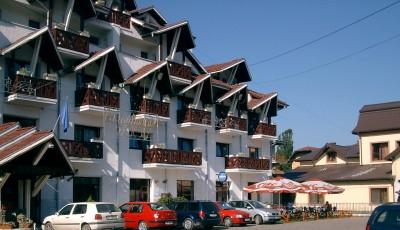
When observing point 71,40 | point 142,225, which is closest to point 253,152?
point 142,225

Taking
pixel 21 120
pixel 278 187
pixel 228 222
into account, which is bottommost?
pixel 228 222

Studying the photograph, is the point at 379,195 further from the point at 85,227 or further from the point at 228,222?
the point at 85,227

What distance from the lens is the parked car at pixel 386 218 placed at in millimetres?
13805

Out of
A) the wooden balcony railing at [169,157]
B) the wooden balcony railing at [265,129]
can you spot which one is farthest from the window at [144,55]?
the wooden balcony railing at [265,129]

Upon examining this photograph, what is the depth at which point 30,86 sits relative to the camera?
2733 cm

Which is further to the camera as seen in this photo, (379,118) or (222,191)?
(379,118)

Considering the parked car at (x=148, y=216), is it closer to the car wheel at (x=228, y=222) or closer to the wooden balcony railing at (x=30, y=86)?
the car wheel at (x=228, y=222)

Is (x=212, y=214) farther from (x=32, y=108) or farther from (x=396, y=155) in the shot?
(x=396, y=155)

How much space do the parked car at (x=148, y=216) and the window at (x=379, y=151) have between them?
3024cm

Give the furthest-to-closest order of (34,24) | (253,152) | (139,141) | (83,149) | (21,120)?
(253,152) < (139,141) < (34,24) < (83,149) < (21,120)

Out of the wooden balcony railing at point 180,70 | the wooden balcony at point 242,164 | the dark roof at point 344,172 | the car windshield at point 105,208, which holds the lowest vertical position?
the car windshield at point 105,208

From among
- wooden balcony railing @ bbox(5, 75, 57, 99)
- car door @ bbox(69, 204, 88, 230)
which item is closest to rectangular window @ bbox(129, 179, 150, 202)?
wooden balcony railing @ bbox(5, 75, 57, 99)

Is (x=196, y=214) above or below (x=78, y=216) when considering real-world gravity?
below

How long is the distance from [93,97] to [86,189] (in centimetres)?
514
